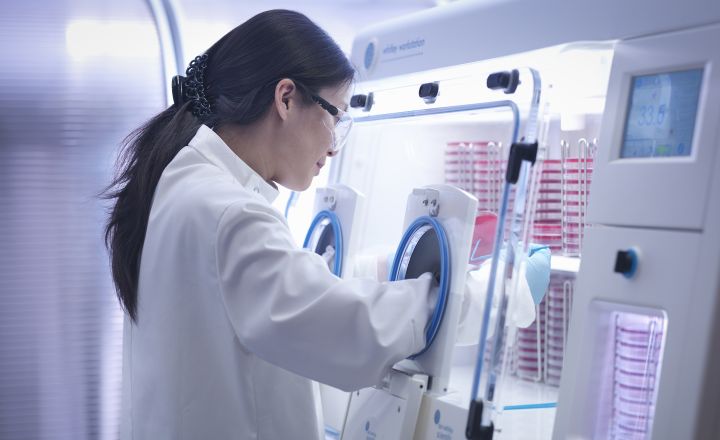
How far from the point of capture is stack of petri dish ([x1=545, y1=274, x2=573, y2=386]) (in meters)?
1.99

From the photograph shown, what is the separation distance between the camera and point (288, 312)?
1.35 m

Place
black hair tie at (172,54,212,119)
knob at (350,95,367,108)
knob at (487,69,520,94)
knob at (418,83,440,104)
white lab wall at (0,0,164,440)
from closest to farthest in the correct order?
knob at (487,69,520,94) → black hair tie at (172,54,212,119) → knob at (418,83,440,104) → knob at (350,95,367,108) → white lab wall at (0,0,164,440)

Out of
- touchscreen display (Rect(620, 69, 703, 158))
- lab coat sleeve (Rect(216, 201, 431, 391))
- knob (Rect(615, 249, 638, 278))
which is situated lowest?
lab coat sleeve (Rect(216, 201, 431, 391))

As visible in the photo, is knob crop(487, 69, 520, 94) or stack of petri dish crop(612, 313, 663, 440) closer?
stack of petri dish crop(612, 313, 663, 440)

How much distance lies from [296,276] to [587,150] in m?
0.81

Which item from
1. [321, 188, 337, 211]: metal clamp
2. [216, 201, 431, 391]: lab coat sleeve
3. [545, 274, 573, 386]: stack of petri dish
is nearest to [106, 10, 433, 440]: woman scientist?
[216, 201, 431, 391]: lab coat sleeve

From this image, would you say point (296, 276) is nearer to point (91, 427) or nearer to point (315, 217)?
point (315, 217)

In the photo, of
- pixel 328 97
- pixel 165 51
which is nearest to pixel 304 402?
pixel 328 97

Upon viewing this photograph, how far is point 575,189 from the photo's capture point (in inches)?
72.0

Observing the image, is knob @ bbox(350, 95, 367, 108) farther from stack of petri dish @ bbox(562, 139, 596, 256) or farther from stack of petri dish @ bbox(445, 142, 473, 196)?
stack of petri dish @ bbox(562, 139, 596, 256)

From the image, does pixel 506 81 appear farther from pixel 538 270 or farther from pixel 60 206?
pixel 60 206

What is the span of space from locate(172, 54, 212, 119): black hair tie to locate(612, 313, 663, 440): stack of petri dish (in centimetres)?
94

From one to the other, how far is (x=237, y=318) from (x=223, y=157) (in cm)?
36

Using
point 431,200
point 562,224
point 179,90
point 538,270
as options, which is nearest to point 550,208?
point 562,224
